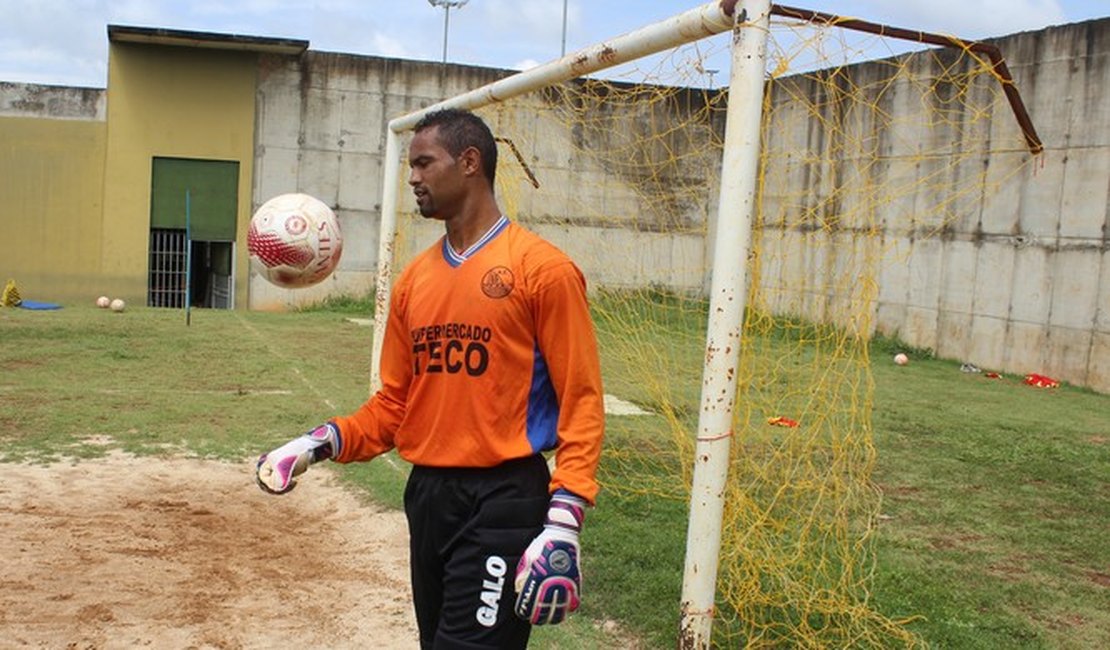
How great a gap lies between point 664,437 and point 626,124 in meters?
7.18

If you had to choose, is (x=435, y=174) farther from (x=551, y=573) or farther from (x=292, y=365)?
(x=292, y=365)

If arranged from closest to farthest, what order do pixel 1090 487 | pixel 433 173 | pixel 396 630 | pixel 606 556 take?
pixel 433 173 → pixel 396 630 → pixel 606 556 → pixel 1090 487

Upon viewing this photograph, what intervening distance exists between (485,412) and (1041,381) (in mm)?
13006

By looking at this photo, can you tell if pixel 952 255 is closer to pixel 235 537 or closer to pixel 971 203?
pixel 971 203

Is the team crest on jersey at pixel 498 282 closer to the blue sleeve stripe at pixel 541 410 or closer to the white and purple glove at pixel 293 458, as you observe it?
the blue sleeve stripe at pixel 541 410

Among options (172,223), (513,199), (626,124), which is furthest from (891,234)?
(172,223)

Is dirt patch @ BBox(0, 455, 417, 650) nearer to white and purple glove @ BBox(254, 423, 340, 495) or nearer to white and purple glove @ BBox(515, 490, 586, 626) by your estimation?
white and purple glove @ BBox(254, 423, 340, 495)

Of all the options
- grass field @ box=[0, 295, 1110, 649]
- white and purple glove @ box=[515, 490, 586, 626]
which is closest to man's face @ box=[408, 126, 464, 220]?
white and purple glove @ box=[515, 490, 586, 626]

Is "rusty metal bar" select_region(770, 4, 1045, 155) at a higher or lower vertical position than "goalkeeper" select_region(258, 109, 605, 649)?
higher

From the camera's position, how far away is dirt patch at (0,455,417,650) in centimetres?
445

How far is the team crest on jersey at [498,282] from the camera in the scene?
9.61 feet

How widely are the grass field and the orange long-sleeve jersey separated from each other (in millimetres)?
1706

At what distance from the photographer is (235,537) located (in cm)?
578

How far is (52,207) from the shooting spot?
20.1m
